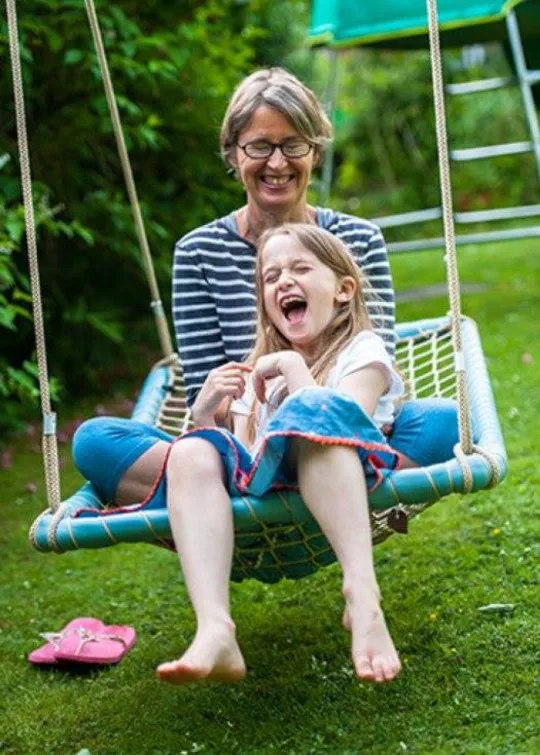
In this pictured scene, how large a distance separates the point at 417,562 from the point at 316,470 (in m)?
1.00

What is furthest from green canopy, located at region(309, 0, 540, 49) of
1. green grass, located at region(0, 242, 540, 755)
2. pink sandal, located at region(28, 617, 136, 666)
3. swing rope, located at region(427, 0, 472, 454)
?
pink sandal, located at region(28, 617, 136, 666)

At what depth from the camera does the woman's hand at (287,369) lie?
211 cm

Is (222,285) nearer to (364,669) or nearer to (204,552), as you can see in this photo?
(204,552)

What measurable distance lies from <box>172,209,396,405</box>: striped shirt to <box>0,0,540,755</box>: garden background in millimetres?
553

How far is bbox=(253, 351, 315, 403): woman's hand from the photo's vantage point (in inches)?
83.1

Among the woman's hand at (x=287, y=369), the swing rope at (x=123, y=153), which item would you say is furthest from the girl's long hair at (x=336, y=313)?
the swing rope at (x=123, y=153)

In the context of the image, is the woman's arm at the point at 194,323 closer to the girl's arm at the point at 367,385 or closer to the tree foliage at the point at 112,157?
the girl's arm at the point at 367,385

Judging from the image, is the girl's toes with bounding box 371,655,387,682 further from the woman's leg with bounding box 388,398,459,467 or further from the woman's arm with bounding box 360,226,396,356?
the woman's arm with bounding box 360,226,396,356

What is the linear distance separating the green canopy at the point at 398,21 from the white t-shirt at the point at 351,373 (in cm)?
315

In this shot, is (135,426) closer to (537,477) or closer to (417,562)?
(417,562)

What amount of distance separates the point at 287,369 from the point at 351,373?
118mm

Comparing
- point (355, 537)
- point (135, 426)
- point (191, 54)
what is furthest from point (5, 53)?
point (355, 537)

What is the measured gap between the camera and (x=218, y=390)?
2.24 meters

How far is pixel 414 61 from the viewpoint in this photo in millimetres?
9164
